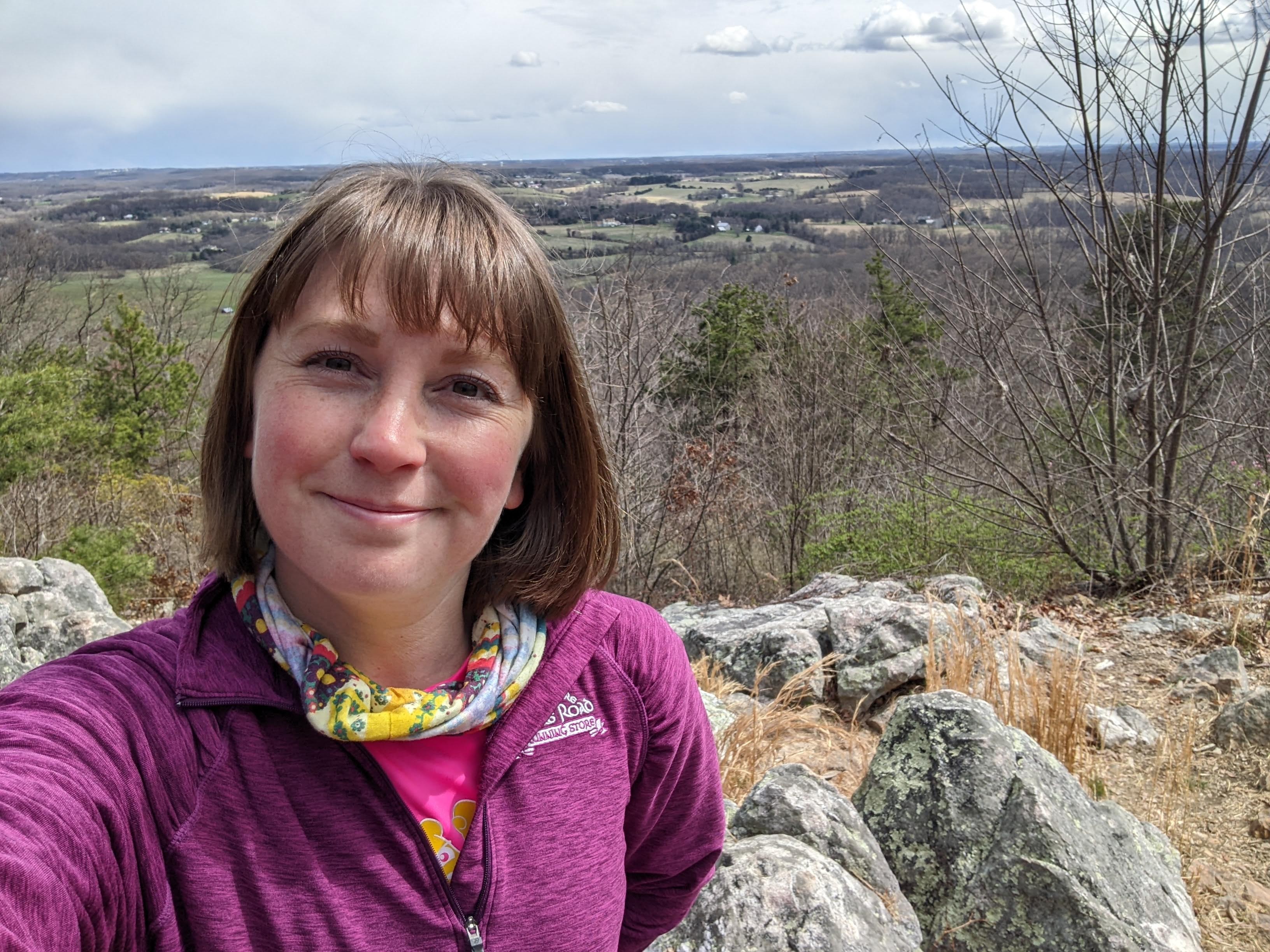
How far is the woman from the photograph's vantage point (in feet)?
3.29

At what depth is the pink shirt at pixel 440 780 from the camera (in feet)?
4.00

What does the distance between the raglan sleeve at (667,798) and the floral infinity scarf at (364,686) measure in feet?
0.74

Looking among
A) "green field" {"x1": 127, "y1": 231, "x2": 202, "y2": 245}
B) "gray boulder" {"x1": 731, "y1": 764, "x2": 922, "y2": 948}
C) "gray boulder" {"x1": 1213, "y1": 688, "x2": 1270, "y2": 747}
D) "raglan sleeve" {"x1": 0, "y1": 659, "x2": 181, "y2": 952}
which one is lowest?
"gray boulder" {"x1": 1213, "y1": 688, "x2": 1270, "y2": 747}

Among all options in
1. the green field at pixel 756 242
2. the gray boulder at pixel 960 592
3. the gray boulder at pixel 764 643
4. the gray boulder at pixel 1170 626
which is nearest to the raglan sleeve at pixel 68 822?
the gray boulder at pixel 960 592

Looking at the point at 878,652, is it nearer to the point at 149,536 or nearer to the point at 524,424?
the point at 524,424

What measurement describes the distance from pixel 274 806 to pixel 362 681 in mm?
181

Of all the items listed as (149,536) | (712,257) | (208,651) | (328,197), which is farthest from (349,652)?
(712,257)

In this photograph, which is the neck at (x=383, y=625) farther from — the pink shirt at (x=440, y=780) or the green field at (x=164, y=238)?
the green field at (x=164, y=238)

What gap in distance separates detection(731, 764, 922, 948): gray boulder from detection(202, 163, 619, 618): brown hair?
121 cm

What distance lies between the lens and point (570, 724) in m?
1.37

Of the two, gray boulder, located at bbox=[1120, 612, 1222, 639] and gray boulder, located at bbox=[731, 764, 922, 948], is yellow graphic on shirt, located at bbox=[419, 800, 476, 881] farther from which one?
gray boulder, located at bbox=[1120, 612, 1222, 639]

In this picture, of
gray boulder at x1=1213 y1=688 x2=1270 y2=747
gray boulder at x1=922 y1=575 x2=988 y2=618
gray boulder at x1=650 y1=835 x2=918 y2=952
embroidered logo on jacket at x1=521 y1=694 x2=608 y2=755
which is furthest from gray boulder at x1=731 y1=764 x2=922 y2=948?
gray boulder at x1=1213 y1=688 x2=1270 y2=747

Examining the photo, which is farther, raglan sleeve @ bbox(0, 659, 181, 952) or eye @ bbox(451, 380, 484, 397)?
eye @ bbox(451, 380, 484, 397)

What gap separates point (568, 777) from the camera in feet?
4.39
